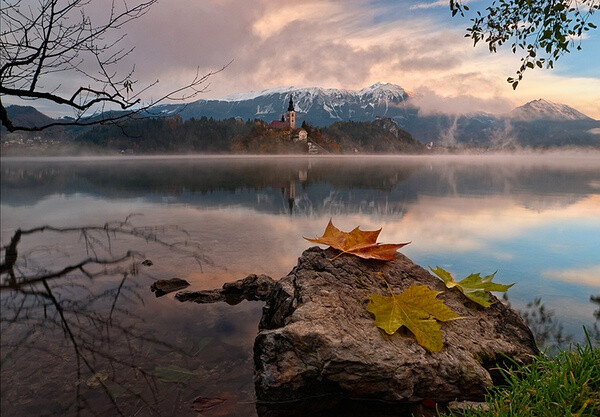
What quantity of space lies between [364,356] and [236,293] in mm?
3767

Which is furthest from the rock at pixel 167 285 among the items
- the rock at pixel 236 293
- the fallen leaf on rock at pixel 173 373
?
the fallen leaf on rock at pixel 173 373

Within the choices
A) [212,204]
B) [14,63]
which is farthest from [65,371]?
[212,204]

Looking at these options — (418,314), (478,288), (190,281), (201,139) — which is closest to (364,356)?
(418,314)

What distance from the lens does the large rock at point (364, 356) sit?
11.8 ft

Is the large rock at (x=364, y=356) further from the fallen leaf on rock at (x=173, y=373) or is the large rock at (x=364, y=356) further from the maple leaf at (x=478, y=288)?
the fallen leaf on rock at (x=173, y=373)

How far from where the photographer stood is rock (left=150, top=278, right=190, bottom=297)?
6.93 meters

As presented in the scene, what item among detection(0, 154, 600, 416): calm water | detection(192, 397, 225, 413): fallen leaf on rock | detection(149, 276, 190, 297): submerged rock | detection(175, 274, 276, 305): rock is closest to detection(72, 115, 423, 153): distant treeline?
detection(0, 154, 600, 416): calm water

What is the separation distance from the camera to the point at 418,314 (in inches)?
151

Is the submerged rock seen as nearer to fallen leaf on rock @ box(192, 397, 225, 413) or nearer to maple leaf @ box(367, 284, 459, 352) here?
fallen leaf on rock @ box(192, 397, 225, 413)

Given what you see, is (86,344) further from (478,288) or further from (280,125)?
(280,125)

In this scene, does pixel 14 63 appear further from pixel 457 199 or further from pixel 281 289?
pixel 457 199

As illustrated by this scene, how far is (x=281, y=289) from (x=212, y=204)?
53.1 ft

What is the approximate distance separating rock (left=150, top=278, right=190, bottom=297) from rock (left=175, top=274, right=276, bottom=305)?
36cm

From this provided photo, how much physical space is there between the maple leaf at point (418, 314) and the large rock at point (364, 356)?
13 centimetres
